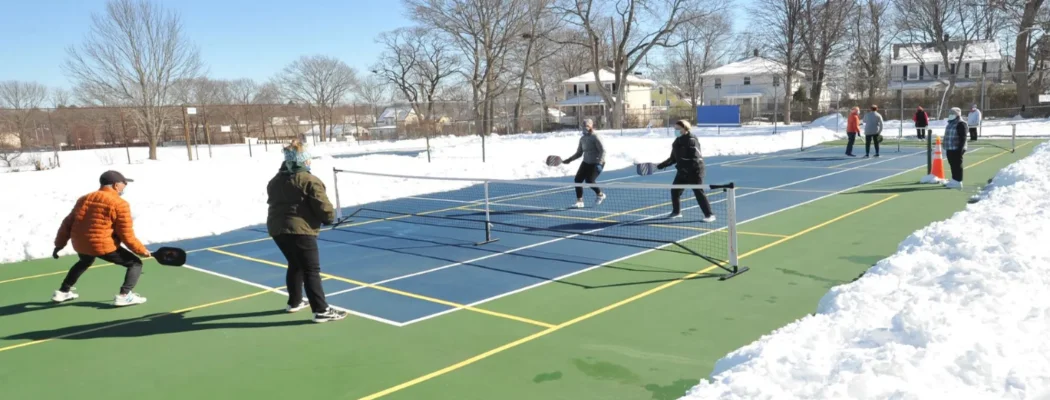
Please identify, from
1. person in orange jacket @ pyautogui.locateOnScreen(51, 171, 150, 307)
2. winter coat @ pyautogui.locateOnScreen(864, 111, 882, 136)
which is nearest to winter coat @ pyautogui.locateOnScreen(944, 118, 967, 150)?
winter coat @ pyautogui.locateOnScreen(864, 111, 882, 136)

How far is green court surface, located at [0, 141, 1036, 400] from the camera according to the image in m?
5.51

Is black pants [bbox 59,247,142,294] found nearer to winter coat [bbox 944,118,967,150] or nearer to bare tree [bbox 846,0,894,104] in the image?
winter coat [bbox 944,118,967,150]

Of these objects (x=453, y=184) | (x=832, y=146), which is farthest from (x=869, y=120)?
(x=453, y=184)

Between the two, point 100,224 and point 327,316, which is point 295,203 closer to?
point 327,316

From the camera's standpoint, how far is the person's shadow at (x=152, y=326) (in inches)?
282

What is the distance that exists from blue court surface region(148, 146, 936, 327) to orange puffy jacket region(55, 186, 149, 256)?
73.0 inches

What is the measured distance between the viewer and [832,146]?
29750 millimetres

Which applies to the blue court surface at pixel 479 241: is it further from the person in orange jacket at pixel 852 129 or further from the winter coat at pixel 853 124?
the winter coat at pixel 853 124

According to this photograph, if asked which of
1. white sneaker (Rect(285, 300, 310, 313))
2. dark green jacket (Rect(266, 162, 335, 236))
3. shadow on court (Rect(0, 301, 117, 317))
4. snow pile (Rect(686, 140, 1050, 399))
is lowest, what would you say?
shadow on court (Rect(0, 301, 117, 317))

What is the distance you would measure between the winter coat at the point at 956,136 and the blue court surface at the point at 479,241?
2428mm

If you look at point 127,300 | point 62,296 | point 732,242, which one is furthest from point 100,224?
point 732,242

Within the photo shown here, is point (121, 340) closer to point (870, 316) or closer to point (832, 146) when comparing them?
point (870, 316)

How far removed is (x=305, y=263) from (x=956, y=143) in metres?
13.6

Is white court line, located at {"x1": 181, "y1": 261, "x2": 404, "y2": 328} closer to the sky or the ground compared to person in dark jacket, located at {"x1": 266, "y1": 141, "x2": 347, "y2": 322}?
closer to the ground
